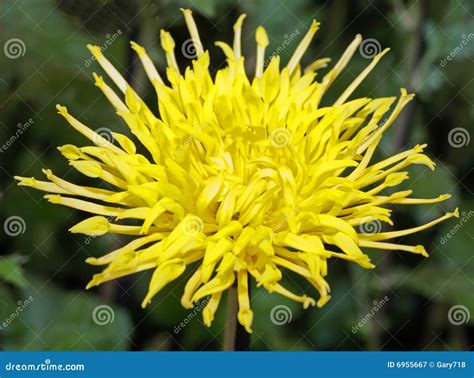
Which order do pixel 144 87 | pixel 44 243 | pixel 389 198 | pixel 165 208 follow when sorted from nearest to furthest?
pixel 165 208, pixel 389 198, pixel 144 87, pixel 44 243

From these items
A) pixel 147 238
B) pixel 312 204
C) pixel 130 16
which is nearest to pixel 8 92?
pixel 130 16

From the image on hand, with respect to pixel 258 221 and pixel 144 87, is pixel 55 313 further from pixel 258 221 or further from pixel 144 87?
pixel 258 221

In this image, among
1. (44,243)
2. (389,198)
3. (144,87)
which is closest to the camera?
(389,198)

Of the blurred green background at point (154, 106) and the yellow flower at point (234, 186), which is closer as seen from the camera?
the yellow flower at point (234, 186)

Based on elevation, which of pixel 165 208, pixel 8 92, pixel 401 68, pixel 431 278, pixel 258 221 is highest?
pixel 401 68

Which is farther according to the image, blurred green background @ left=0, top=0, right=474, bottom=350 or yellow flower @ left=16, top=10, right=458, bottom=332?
blurred green background @ left=0, top=0, right=474, bottom=350
